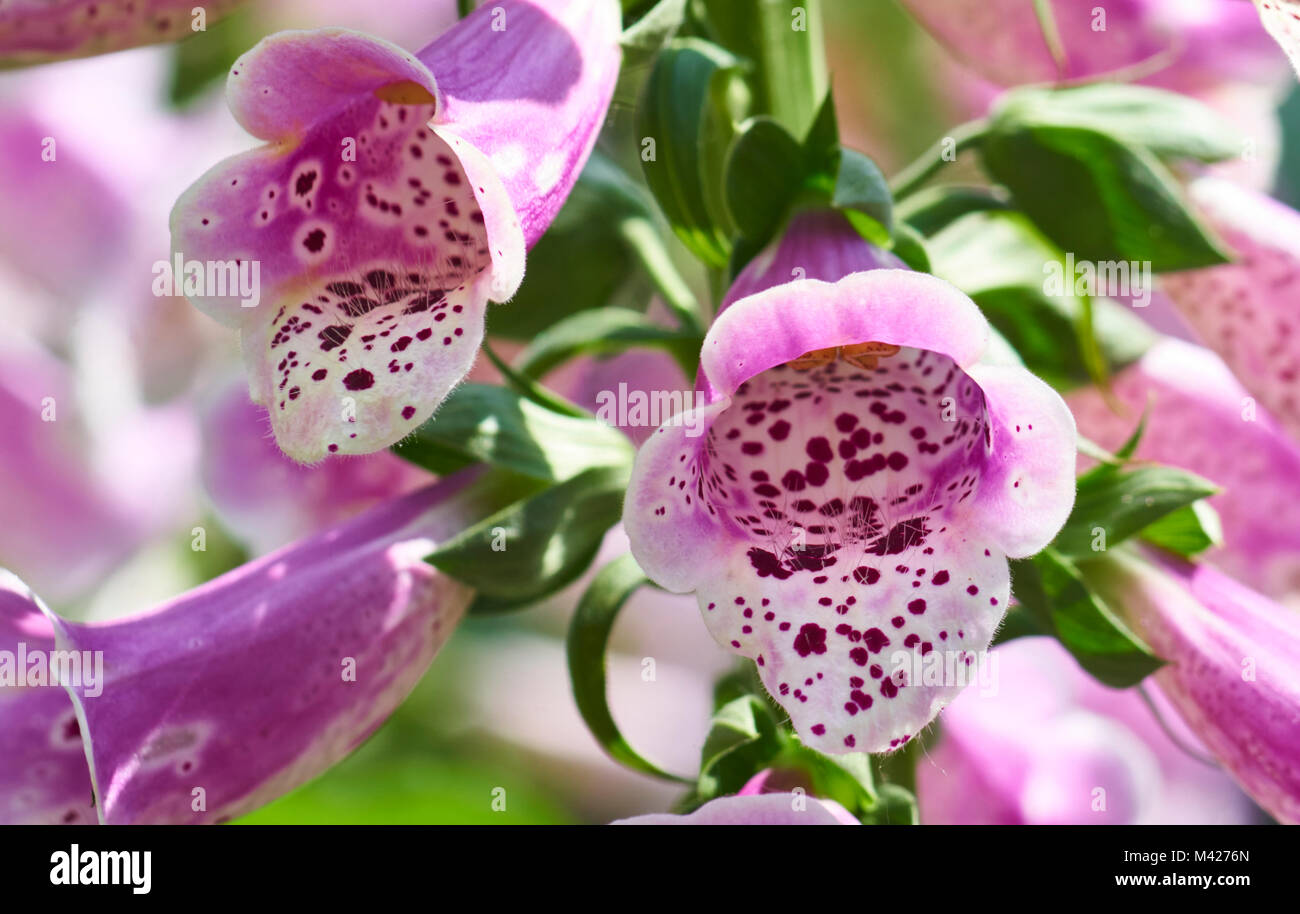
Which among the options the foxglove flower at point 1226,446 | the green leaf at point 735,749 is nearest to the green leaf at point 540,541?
the green leaf at point 735,749

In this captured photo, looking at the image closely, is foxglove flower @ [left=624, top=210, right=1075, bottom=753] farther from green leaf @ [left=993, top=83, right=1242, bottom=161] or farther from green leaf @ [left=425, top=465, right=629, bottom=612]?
green leaf @ [left=993, top=83, right=1242, bottom=161]

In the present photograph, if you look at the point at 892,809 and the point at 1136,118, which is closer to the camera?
the point at 892,809

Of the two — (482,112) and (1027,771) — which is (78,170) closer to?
(482,112)

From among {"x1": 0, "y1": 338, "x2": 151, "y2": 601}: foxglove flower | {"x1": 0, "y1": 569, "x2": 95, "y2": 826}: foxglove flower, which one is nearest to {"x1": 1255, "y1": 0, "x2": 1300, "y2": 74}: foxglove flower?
{"x1": 0, "y1": 569, "x2": 95, "y2": 826}: foxglove flower

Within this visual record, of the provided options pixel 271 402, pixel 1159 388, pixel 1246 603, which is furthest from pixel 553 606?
pixel 271 402

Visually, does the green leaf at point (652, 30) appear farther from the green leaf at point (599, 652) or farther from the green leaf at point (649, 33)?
the green leaf at point (599, 652)

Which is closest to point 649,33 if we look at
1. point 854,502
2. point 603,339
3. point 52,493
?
point 603,339

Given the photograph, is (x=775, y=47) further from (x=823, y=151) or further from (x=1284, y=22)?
(x=1284, y=22)
